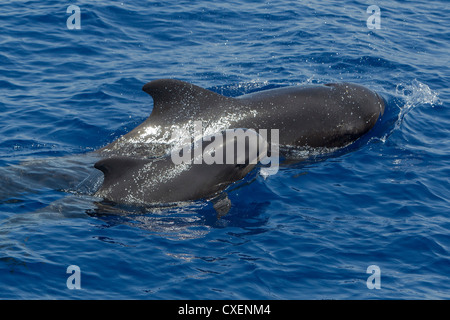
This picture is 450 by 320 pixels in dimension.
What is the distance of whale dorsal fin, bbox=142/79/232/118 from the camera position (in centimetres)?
1673

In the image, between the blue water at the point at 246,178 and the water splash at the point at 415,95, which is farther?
the water splash at the point at 415,95

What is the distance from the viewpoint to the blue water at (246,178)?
487 inches

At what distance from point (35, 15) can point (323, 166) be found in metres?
15.6

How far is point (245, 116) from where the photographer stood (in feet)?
56.0

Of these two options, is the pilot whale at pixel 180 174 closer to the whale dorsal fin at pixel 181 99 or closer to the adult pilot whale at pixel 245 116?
the adult pilot whale at pixel 245 116

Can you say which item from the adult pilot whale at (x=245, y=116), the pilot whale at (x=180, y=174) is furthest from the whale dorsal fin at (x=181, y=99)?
the pilot whale at (x=180, y=174)

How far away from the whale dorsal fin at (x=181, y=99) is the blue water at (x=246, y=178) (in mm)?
2458

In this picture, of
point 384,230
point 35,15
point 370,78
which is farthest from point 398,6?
point 384,230

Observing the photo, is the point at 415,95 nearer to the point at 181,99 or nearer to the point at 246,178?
the point at 246,178

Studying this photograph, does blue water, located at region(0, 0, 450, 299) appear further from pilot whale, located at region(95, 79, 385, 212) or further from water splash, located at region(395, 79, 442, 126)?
pilot whale, located at region(95, 79, 385, 212)

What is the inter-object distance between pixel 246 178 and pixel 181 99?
270 cm

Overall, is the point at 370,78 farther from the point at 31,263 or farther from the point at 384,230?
the point at 31,263

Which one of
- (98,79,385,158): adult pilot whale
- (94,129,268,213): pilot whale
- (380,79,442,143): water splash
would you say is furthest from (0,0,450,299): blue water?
(98,79,385,158): adult pilot whale

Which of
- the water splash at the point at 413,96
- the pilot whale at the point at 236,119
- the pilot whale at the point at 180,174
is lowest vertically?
the pilot whale at the point at 180,174
